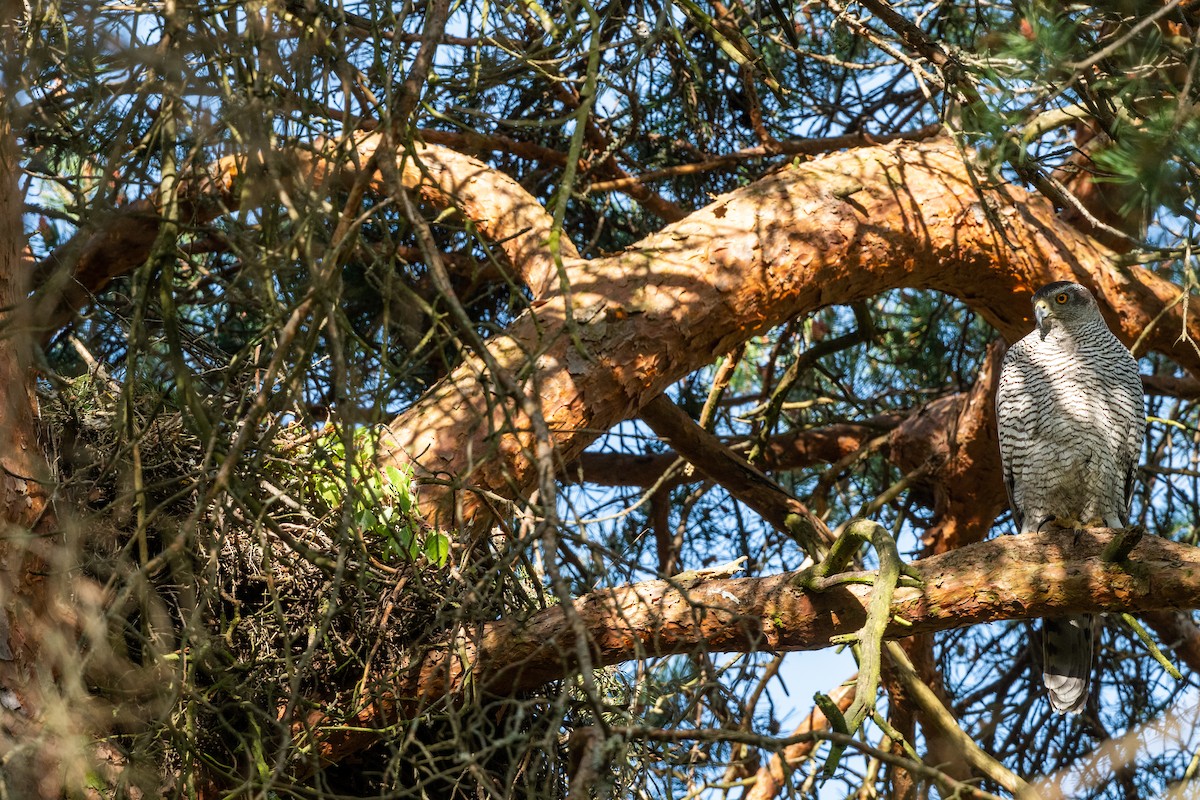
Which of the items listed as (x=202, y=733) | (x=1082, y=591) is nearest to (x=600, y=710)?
(x=202, y=733)

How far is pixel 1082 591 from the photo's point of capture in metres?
2.45

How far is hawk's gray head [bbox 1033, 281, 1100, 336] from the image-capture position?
3857 millimetres

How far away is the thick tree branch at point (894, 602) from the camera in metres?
2.38

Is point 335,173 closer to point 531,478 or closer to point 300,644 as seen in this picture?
point 300,644

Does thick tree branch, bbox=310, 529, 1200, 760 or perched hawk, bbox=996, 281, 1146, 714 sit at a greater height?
perched hawk, bbox=996, 281, 1146, 714

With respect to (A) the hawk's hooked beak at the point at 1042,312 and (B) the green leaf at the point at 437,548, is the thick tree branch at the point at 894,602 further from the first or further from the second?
(A) the hawk's hooked beak at the point at 1042,312

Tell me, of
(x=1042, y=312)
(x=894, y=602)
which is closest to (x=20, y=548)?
(x=894, y=602)

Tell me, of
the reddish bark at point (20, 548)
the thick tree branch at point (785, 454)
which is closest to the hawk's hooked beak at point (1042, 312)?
the thick tree branch at point (785, 454)

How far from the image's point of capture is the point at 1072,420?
4199 millimetres

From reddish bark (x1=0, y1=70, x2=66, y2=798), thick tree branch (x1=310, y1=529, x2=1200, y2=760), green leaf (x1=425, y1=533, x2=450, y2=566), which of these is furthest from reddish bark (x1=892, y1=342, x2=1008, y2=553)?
reddish bark (x1=0, y1=70, x2=66, y2=798)

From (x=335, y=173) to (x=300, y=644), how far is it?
4.02ft

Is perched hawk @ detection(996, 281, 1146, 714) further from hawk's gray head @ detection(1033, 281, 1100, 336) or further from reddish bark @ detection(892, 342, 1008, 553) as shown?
reddish bark @ detection(892, 342, 1008, 553)

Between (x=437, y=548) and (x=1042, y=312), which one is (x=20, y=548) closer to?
(x=437, y=548)

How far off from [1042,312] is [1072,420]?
53 cm
